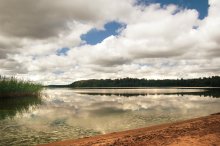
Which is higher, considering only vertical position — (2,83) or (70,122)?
(2,83)

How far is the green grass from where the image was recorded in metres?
54.2

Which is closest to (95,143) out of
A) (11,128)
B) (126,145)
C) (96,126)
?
(126,145)

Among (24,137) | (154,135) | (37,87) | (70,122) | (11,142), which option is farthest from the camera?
(37,87)

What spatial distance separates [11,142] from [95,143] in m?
5.97

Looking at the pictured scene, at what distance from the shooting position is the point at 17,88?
5750 centimetres

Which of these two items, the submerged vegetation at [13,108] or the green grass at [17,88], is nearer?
the submerged vegetation at [13,108]

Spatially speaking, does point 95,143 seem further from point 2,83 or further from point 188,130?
point 2,83

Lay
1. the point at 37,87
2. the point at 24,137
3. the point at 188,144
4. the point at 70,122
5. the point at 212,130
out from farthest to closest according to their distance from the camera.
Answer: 1. the point at 37,87
2. the point at 70,122
3. the point at 24,137
4. the point at 212,130
5. the point at 188,144

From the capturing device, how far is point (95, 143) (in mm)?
12734

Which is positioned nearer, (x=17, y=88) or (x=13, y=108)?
(x=13, y=108)

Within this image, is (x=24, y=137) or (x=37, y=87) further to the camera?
(x=37, y=87)

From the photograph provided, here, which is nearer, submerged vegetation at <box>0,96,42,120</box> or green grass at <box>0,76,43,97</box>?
submerged vegetation at <box>0,96,42,120</box>

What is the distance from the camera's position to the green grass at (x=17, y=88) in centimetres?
5425

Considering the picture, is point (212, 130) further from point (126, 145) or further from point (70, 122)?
point (70, 122)
